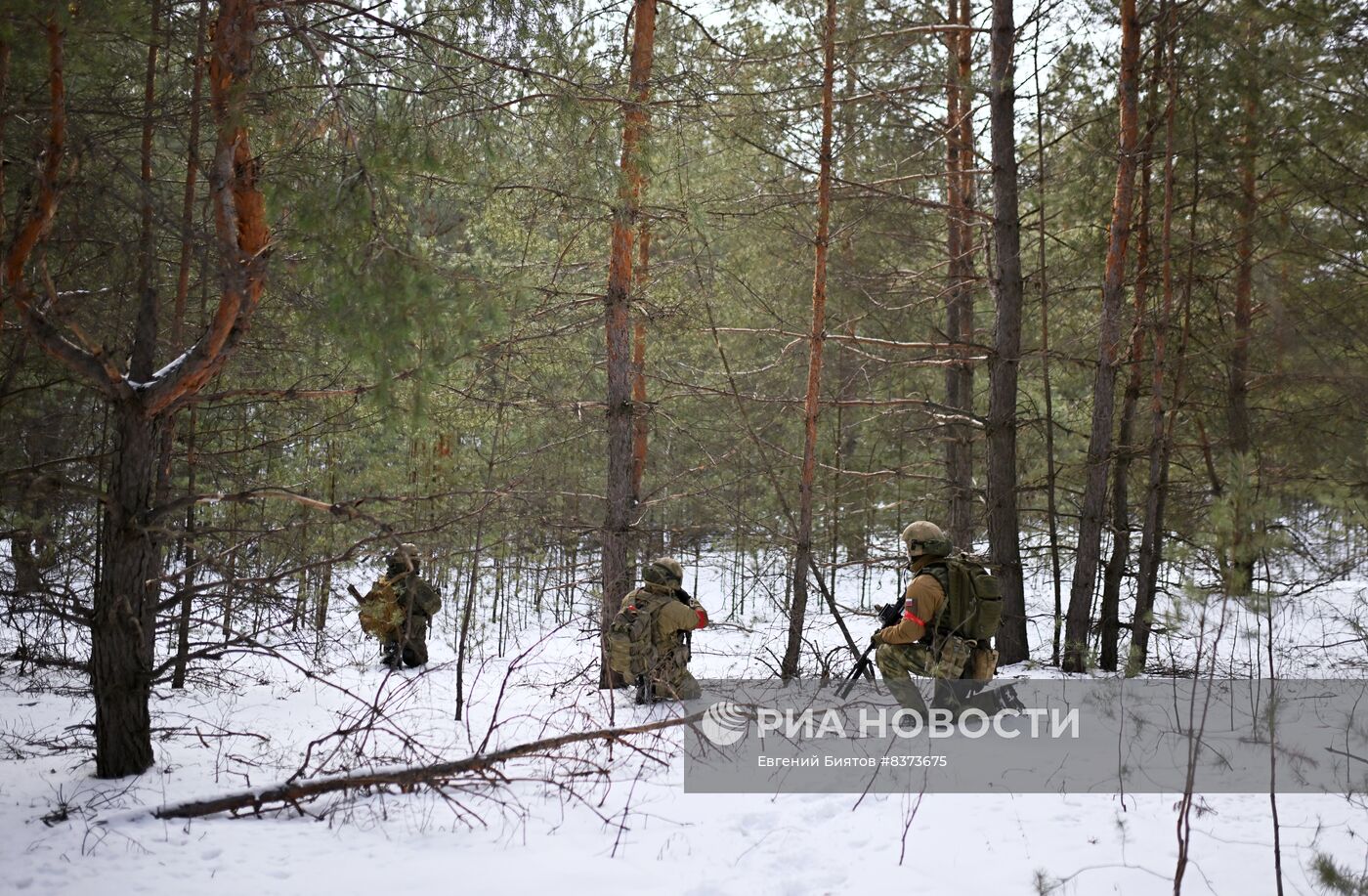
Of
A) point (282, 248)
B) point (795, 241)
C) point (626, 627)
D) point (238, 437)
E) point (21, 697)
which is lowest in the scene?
point (21, 697)

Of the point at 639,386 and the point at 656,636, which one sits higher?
the point at 639,386

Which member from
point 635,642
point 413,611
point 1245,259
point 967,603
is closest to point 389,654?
point 413,611

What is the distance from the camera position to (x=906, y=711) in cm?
652

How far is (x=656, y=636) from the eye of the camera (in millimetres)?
7973

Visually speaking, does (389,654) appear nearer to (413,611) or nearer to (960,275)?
(413,611)

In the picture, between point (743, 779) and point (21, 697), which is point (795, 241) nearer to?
point (743, 779)

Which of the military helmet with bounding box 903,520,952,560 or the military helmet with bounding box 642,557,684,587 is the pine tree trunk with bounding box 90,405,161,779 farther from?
the military helmet with bounding box 903,520,952,560

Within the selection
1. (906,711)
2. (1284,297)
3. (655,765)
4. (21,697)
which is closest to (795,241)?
(1284,297)

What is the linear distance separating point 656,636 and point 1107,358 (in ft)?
16.8

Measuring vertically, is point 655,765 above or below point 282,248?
below

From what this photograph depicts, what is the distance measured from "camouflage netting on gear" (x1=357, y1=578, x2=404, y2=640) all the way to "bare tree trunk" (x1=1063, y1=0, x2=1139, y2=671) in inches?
257

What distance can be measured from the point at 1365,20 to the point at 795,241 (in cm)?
567

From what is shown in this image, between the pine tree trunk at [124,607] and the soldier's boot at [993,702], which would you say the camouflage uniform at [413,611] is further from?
the soldier's boot at [993,702]

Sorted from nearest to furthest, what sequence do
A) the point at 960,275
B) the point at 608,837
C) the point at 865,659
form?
the point at 608,837 < the point at 865,659 < the point at 960,275
